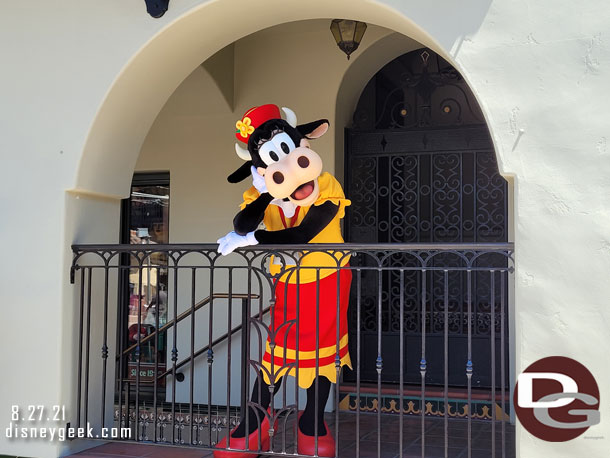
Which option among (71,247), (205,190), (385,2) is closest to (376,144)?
(205,190)

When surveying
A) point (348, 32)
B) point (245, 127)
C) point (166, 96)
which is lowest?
point (245, 127)

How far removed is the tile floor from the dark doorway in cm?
83

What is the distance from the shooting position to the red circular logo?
3852 millimetres

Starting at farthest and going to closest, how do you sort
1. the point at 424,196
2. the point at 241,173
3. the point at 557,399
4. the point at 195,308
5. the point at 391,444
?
the point at 424,196
the point at 195,308
the point at 391,444
the point at 241,173
the point at 557,399

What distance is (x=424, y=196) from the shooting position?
6.99 m

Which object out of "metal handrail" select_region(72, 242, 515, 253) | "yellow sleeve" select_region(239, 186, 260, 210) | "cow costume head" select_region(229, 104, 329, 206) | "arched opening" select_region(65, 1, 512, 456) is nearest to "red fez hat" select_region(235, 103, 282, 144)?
"cow costume head" select_region(229, 104, 329, 206)

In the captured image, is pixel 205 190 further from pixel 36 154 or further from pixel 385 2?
pixel 385 2

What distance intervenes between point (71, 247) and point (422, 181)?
3.40m

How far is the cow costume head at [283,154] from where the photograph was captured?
463 cm

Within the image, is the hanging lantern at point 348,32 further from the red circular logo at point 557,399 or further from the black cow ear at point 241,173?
the red circular logo at point 557,399

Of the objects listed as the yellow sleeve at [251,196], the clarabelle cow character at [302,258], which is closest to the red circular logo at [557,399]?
the clarabelle cow character at [302,258]

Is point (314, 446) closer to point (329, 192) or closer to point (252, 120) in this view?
point (329, 192)

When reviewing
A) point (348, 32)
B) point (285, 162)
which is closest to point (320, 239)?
point (285, 162)

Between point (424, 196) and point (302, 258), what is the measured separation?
2640mm
